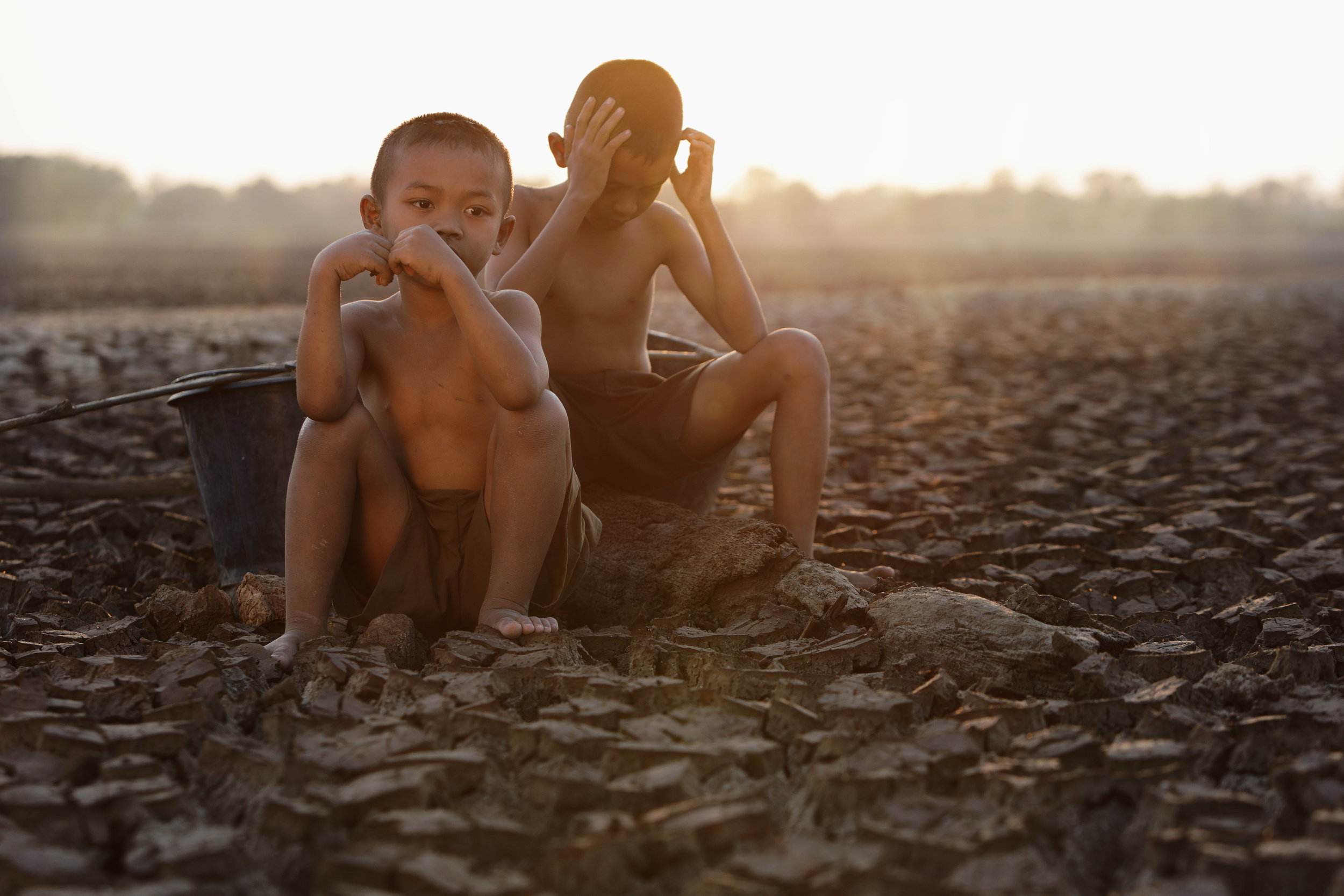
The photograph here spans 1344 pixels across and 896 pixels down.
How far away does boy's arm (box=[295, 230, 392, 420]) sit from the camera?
2.10 m

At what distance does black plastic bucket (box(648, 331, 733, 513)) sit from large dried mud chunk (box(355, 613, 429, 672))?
1.15 m

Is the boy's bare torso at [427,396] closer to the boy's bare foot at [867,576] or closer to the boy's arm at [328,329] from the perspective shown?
the boy's arm at [328,329]

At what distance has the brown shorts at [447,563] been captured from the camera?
2.30 meters

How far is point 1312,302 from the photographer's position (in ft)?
45.5

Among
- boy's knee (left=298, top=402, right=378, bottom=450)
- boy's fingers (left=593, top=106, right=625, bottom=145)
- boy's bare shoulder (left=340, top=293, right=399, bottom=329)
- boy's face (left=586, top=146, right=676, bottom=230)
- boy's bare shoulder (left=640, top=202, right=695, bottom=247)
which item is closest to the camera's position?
boy's knee (left=298, top=402, right=378, bottom=450)

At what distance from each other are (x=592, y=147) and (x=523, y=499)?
37.4 inches

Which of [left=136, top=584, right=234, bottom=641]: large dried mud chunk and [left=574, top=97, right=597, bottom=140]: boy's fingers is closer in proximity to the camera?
[left=136, top=584, right=234, bottom=641]: large dried mud chunk

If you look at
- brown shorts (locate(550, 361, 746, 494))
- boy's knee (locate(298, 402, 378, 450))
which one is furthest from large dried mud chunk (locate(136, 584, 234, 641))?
brown shorts (locate(550, 361, 746, 494))

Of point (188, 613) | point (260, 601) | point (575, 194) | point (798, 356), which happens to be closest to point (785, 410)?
point (798, 356)

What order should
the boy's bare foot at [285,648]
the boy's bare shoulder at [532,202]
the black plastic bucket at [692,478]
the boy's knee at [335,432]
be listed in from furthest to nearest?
1. the black plastic bucket at [692,478]
2. the boy's bare shoulder at [532,202]
3. the boy's knee at [335,432]
4. the boy's bare foot at [285,648]

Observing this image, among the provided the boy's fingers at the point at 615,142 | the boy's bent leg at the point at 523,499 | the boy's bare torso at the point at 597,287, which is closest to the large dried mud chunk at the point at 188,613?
the boy's bent leg at the point at 523,499

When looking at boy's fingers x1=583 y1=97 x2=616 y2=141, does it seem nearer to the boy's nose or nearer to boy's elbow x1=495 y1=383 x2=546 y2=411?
the boy's nose

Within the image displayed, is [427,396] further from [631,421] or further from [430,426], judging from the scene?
[631,421]

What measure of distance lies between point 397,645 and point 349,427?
1.48 feet
